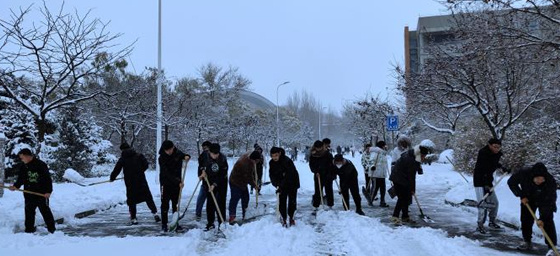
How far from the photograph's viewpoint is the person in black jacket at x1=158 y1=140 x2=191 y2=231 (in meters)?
8.45

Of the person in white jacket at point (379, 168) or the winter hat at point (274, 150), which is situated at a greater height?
the winter hat at point (274, 150)

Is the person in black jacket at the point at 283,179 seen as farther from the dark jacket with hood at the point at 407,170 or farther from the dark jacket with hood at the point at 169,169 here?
the dark jacket with hood at the point at 407,170

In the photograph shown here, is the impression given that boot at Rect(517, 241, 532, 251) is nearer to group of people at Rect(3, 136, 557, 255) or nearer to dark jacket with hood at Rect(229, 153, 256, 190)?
group of people at Rect(3, 136, 557, 255)

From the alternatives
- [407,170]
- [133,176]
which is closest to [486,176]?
[407,170]

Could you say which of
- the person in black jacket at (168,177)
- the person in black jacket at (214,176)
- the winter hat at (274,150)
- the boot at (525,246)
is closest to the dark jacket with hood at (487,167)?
the boot at (525,246)

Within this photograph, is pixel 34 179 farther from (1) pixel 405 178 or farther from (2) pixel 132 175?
(1) pixel 405 178

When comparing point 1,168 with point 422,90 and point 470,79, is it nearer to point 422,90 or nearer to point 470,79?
point 422,90

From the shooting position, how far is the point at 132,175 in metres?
9.02

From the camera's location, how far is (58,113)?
870 inches

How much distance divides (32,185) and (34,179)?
105 mm

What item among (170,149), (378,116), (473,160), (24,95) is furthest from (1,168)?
(378,116)

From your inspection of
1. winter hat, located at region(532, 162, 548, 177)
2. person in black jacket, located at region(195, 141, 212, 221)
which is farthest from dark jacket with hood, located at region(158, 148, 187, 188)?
winter hat, located at region(532, 162, 548, 177)

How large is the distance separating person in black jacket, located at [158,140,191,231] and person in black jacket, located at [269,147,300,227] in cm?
176

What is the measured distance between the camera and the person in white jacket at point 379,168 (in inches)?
467
